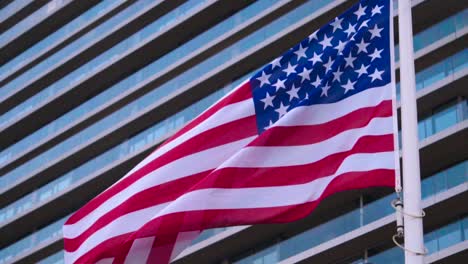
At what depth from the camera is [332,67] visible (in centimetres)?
1422

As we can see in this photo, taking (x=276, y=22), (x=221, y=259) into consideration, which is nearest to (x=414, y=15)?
(x=276, y=22)

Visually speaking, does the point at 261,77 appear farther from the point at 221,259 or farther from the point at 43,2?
the point at 43,2

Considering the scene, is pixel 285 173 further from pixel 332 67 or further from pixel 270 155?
pixel 332 67

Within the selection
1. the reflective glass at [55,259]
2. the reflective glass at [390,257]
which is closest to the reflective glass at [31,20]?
the reflective glass at [55,259]

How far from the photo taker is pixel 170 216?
13.5 metres

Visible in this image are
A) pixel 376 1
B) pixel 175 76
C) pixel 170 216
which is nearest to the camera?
pixel 170 216

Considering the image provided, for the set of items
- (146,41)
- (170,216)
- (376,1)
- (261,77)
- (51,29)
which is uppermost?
(51,29)

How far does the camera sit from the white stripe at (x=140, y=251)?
13547 mm

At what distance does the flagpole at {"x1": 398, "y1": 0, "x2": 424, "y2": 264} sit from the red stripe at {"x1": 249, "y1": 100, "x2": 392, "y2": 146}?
779 mm

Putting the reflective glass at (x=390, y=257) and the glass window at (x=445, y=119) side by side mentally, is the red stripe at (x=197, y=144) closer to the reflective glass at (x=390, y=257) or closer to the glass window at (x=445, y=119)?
the reflective glass at (x=390, y=257)

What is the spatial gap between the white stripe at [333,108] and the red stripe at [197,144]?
0.54 metres

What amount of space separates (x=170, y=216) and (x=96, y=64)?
3885cm

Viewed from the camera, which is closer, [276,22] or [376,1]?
[376,1]

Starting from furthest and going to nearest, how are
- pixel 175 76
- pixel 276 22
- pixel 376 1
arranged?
pixel 175 76 → pixel 276 22 → pixel 376 1
